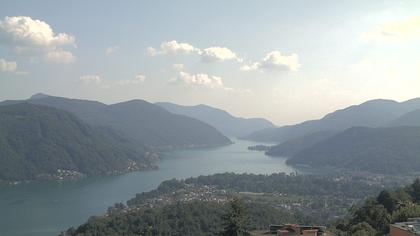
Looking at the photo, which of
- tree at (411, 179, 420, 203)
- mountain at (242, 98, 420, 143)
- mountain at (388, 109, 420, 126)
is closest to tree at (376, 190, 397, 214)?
tree at (411, 179, 420, 203)

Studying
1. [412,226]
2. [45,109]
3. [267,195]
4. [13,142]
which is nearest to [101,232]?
[412,226]

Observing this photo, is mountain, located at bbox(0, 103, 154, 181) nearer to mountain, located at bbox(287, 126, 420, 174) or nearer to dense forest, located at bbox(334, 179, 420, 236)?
mountain, located at bbox(287, 126, 420, 174)

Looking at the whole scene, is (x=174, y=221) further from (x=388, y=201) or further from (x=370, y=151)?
(x=370, y=151)

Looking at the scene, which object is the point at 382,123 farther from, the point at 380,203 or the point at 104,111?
the point at 380,203

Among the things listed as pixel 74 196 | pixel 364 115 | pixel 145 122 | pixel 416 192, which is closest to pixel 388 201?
pixel 416 192

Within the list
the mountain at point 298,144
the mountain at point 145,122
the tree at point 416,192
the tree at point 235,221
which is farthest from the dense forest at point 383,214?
the mountain at point 145,122

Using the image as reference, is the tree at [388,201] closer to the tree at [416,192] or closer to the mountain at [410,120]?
the tree at [416,192]
